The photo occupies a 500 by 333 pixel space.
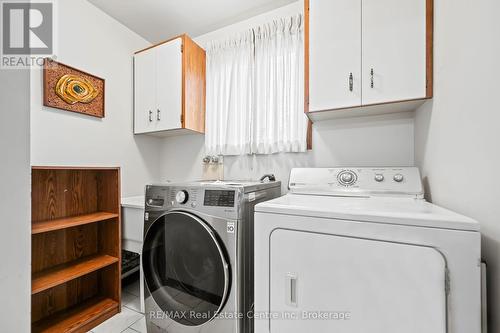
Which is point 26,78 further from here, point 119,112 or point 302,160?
point 119,112

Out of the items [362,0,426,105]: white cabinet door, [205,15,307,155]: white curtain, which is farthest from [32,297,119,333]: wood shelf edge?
[362,0,426,105]: white cabinet door

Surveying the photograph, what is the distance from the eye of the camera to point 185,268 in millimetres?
1290

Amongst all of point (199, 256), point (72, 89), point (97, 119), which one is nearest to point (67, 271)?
point (199, 256)

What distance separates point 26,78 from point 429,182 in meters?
1.67

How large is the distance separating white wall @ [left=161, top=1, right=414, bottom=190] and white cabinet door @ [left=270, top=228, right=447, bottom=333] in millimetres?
1009

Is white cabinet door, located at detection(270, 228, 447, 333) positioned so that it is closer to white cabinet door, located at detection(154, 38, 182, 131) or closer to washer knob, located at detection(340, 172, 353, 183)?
Result: washer knob, located at detection(340, 172, 353, 183)

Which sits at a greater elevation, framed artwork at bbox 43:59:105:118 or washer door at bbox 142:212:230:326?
framed artwork at bbox 43:59:105:118

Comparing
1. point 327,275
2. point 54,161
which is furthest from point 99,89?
point 327,275

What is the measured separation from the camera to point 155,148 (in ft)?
8.16

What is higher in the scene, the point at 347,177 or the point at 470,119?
the point at 470,119

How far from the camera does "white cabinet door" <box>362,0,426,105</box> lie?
1.13 m

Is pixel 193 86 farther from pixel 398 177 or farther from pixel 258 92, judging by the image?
pixel 398 177

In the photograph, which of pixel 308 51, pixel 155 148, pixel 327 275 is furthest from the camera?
pixel 155 148

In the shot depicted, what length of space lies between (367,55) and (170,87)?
1630mm
